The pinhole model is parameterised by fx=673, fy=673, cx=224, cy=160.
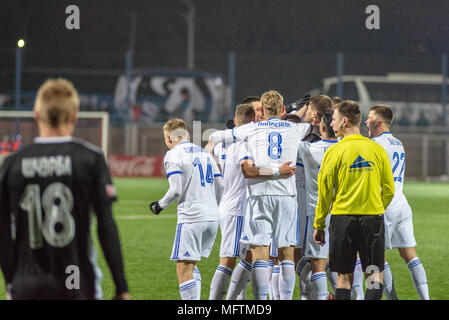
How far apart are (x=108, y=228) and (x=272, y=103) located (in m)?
3.10

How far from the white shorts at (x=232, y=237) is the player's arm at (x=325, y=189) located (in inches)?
42.1

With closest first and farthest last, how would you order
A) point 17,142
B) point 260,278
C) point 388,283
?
1. point 260,278
2. point 388,283
3. point 17,142

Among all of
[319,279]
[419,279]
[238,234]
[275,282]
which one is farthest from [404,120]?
[319,279]

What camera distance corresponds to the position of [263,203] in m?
6.29

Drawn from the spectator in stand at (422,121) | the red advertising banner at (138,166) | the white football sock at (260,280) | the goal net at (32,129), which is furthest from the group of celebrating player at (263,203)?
the spectator in stand at (422,121)

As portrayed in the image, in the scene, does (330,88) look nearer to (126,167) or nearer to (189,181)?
(126,167)

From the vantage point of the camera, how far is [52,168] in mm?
3494

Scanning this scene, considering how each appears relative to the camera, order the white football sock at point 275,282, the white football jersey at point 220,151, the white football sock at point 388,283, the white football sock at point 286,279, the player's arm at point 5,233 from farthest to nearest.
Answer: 1. the white football jersey at point 220,151
2. the white football sock at point 275,282
3. the white football sock at point 388,283
4. the white football sock at point 286,279
5. the player's arm at point 5,233

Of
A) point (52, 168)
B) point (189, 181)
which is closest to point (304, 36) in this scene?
point (189, 181)

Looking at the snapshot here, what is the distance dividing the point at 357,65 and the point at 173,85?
419 inches

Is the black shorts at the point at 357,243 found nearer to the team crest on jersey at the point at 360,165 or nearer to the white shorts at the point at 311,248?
the team crest on jersey at the point at 360,165

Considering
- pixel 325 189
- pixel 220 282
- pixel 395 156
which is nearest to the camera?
pixel 325 189

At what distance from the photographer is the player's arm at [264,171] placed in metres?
6.21

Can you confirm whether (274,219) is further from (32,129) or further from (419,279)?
(32,129)
